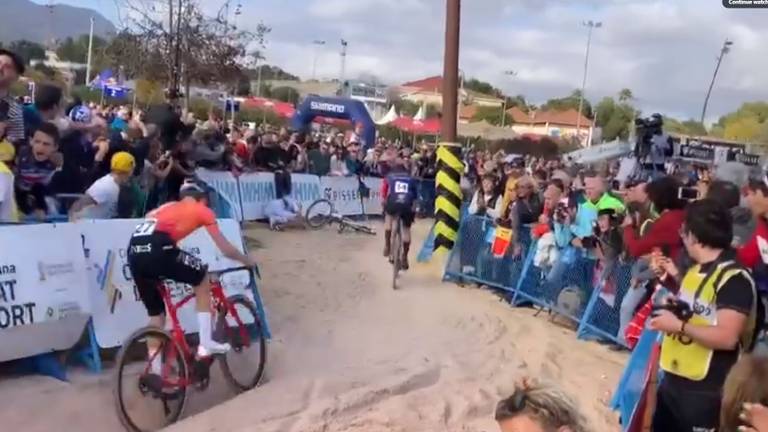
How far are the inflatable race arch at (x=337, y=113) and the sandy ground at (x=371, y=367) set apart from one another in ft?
50.0

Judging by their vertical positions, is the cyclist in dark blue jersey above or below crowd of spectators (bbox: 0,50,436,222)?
below

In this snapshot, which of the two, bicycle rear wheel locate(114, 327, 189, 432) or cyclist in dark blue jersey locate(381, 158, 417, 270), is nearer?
bicycle rear wheel locate(114, 327, 189, 432)

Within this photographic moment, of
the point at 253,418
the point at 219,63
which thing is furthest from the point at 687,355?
the point at 219,63

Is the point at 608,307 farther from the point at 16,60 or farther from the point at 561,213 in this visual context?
the point at 16,60

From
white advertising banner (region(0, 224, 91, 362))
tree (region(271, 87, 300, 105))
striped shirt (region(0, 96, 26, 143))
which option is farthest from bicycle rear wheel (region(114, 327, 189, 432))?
tree (region(271, 87, 300, 105))

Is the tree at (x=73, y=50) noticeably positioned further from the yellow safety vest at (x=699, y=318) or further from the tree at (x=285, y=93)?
the yellow safety vest at (x=699, y=318)

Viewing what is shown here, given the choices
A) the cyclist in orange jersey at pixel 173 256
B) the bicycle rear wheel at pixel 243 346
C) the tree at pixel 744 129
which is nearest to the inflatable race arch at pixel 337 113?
the bicycle rear wheel at pixel 243 346

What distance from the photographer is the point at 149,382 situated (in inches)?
277

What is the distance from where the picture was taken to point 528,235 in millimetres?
12844

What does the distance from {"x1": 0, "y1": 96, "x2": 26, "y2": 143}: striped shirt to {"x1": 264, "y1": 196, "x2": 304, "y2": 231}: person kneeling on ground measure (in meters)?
9.67

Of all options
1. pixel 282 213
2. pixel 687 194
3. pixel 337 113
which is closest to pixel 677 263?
pixel 687 194

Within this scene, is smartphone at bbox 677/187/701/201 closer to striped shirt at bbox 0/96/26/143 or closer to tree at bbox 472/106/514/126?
striped shirt at bbox 0/96/26/143

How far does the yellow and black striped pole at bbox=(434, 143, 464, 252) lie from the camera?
14.9 m

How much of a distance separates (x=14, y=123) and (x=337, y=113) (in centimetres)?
2076
